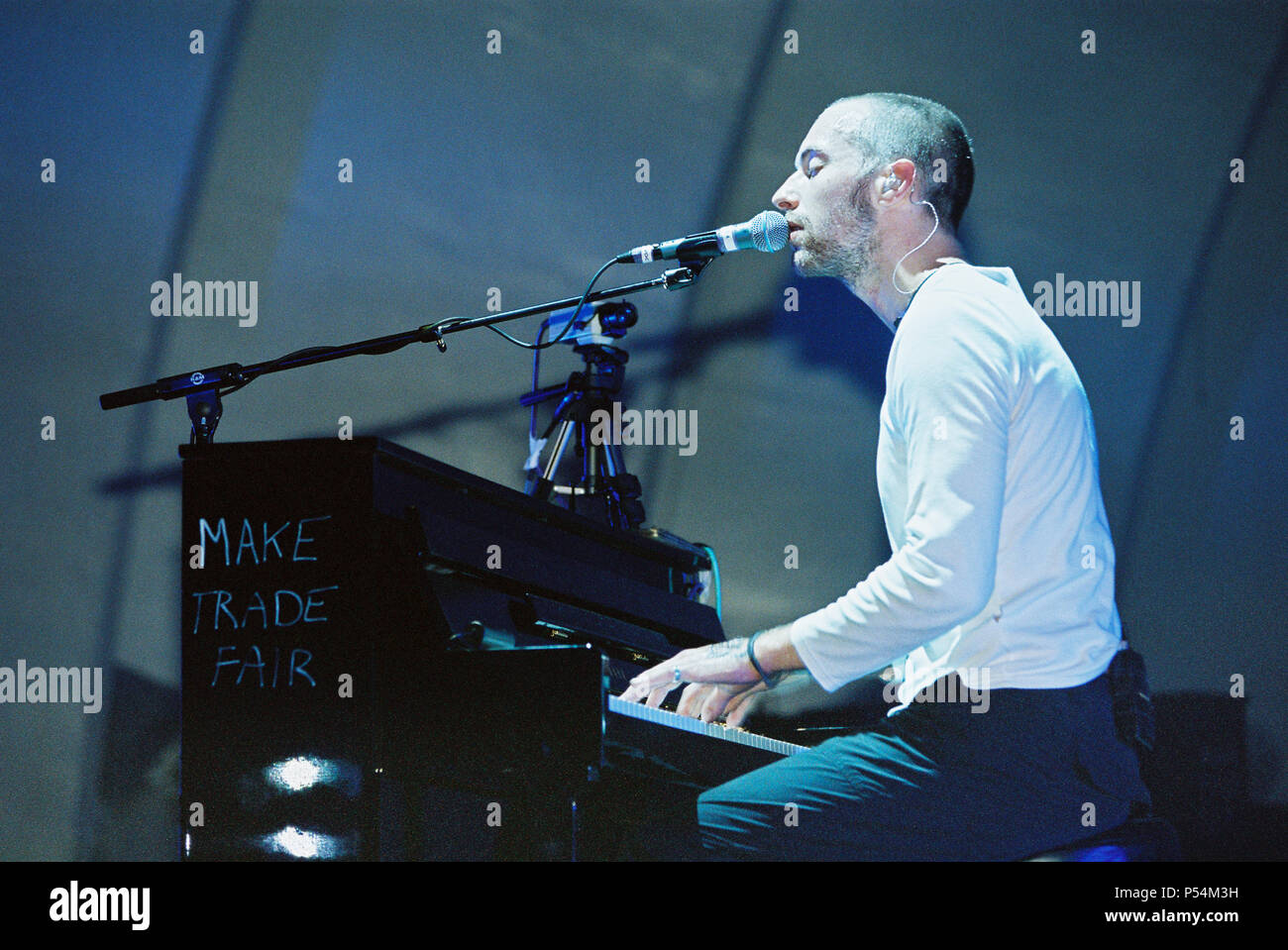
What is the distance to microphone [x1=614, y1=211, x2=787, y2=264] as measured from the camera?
2.40 metres

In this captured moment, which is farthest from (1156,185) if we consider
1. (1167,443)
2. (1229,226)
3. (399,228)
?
(399,228)

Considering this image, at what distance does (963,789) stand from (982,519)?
40 cm

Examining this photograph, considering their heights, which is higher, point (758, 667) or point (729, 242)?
point (729, 242)

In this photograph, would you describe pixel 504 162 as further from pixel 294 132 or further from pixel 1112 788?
pixel 1112 788

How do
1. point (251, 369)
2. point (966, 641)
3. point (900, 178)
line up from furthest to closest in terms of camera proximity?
point (251, 369), point (900, 178), point (966, 641)

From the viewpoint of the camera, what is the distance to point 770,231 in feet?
7.89

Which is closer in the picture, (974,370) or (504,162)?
(974,370)

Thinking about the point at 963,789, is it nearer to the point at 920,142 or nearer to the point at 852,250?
the point at 852,250

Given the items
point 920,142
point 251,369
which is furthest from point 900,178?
point 251,369

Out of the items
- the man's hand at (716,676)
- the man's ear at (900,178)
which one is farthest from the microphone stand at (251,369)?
the man's hand at (716,676)

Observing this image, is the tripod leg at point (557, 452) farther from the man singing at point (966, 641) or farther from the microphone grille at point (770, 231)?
the man singing at point (966, 641)

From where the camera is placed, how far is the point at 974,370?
5.93ft

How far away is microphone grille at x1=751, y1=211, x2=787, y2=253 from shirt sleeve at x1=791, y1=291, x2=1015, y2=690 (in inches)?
21.7
